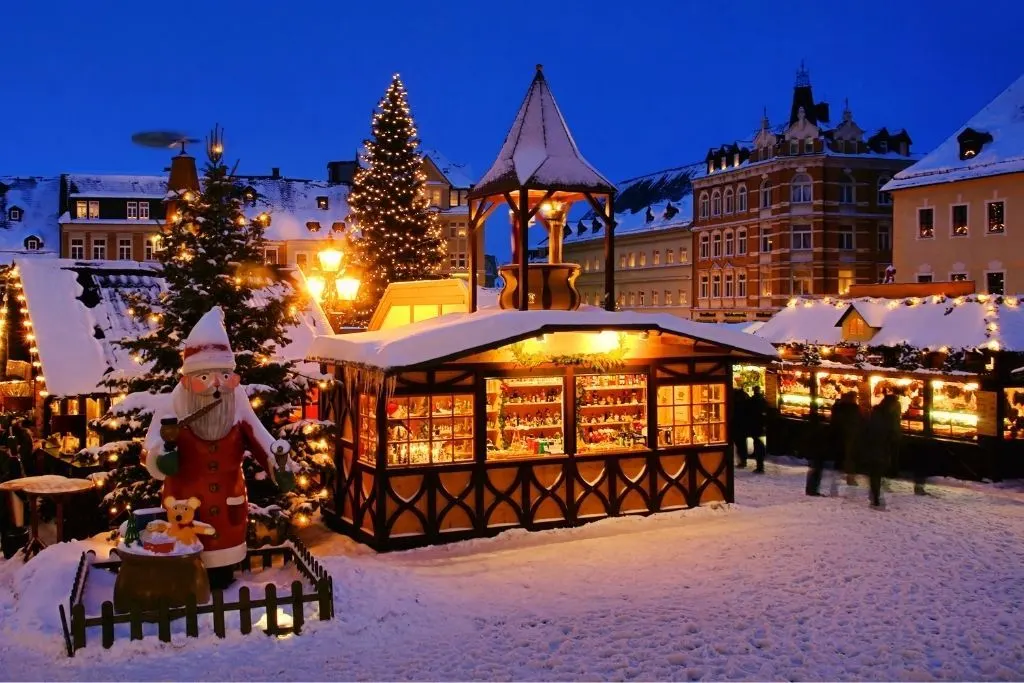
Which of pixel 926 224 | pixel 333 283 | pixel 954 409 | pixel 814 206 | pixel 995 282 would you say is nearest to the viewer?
pixel 333 283

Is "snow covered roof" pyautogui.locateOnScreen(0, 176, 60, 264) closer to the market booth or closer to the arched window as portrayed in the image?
the arched window

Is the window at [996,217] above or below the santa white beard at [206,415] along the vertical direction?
above

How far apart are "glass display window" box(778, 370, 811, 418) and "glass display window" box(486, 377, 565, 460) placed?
8.90m

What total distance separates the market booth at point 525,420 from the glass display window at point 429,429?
0.01 meters

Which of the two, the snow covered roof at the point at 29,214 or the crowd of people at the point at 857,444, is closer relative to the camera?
the crowd of people at the point at 857,444

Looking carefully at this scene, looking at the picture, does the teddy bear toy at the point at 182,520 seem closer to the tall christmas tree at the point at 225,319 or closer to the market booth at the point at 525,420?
the tall christmas tree at the point at 225,319

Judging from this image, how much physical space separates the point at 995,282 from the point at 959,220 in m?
2.37

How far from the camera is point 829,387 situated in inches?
789

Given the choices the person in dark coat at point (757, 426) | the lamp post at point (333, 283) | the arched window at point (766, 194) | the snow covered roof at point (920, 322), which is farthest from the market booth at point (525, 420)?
the arched window at point (766, 194)

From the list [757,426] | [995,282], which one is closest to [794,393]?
[757,426]

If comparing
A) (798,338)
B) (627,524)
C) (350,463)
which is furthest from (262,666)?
(798,338)

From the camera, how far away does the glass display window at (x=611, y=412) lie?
13703mm

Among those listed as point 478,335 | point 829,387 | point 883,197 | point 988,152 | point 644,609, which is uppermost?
point 883,197

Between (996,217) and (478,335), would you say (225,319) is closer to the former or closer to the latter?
(478,335)
